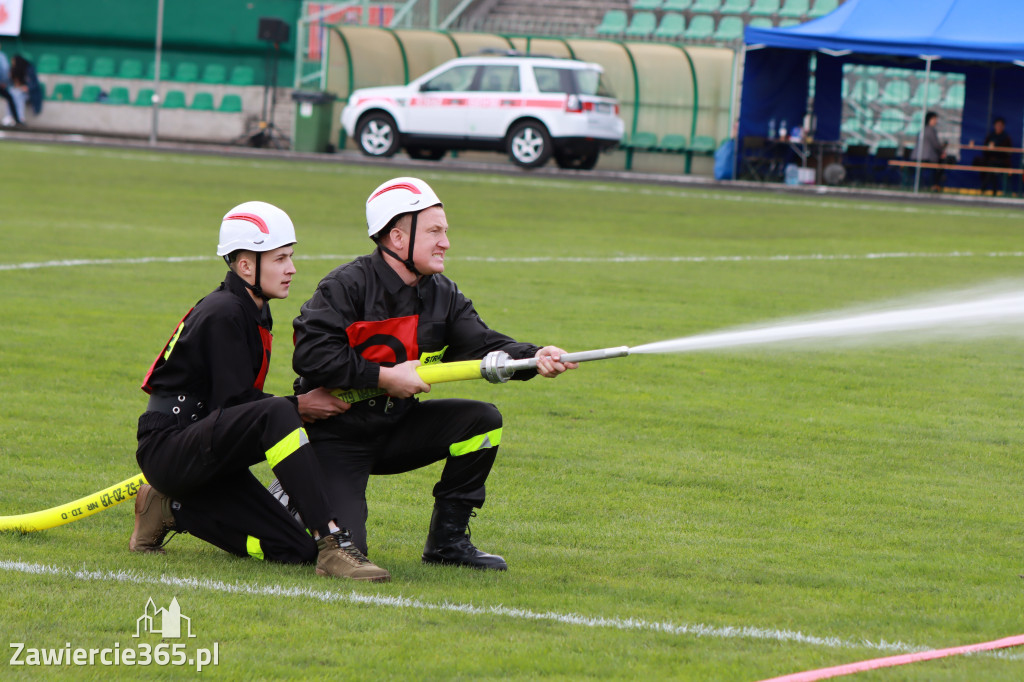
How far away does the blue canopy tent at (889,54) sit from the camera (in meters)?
27.2

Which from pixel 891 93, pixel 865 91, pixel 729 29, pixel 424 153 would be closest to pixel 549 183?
pixel 424 153

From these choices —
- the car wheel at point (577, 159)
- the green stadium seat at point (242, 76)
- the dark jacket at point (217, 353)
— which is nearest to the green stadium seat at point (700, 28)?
the car wheel at point (577, 159)

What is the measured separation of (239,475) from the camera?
5594 mm

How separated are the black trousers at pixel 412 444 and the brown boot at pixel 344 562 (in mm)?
316

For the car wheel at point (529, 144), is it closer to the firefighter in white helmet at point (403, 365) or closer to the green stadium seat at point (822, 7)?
the green stadium seat at point (822, 7)

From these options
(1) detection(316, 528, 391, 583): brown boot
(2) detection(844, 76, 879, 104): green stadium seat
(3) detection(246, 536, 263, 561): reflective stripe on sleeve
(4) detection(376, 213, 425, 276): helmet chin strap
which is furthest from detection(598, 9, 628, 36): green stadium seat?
(1) detection(316, 528, 391, 583): brown boot

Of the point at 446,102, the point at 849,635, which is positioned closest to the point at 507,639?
the point at 849,635

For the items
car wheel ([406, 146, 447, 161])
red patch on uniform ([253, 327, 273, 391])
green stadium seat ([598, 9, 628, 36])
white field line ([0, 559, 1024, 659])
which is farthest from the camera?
green stadium seat ([598, 9, 628, 36])

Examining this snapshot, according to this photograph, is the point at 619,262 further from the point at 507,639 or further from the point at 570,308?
the point at 507,639

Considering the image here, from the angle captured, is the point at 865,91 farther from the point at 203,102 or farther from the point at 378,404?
the point at 378,404

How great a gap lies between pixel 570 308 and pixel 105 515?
273 inches

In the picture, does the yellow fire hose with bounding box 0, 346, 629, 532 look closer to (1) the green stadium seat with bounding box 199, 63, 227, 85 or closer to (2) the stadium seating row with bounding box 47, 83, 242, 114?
(2) the stadium seating row with bounding box 47, 83, 242, 114

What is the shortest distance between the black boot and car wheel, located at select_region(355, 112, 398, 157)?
27.0 m

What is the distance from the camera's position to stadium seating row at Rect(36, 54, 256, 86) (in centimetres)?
3966
